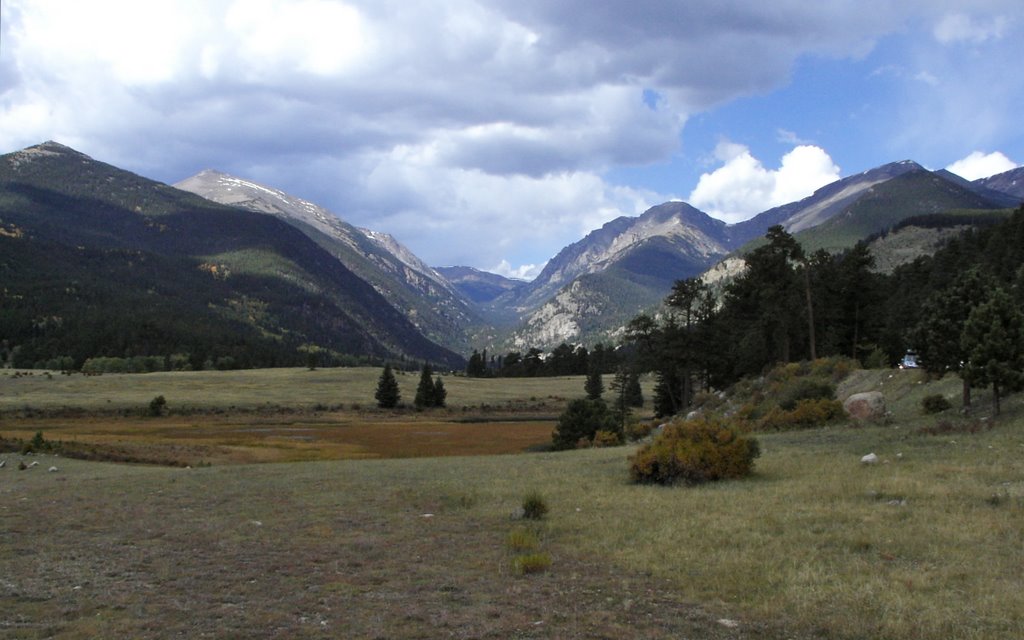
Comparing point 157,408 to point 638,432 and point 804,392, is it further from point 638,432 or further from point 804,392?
point 804,392

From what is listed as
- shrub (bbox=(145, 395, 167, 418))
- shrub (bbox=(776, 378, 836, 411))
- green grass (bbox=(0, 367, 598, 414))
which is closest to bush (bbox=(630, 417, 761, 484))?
shrub (bbox=(776, 378, 836, 411))

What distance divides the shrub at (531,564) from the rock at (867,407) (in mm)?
27919

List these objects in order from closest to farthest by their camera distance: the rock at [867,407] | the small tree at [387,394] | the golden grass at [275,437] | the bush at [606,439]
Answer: the rock at [867,407] < the bush at [606,439] < the golden grass at [275,437] < the small tree at [387,394]

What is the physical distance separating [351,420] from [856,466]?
85535 millimetres

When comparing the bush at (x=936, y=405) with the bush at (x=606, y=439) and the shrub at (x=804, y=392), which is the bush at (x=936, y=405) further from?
the bush at (x=606, y=439)

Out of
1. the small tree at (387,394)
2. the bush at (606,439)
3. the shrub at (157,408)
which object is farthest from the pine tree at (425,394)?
the bush at (606,439)

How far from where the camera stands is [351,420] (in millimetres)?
98500

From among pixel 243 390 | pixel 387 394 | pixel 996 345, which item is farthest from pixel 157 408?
pixel 996 345

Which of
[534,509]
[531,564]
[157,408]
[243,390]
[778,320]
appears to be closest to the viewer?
[531,564]

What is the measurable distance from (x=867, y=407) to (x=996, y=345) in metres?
9.86

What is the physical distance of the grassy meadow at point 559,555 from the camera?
8.88m

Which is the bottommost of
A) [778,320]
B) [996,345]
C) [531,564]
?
[531,564]

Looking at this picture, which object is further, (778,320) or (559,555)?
(778,320)

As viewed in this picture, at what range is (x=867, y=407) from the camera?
34781 millimetres
